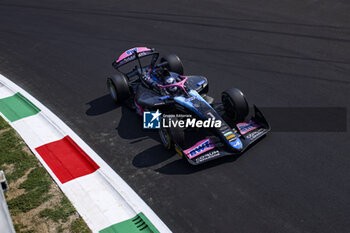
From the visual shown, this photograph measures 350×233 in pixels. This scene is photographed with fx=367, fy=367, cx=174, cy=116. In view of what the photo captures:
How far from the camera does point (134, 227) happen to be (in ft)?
19.2

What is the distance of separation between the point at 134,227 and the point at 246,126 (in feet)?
11.1

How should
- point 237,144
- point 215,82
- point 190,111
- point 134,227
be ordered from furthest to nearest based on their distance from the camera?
point 215,82 < point 190,111 < point 237,144 < point 134,227

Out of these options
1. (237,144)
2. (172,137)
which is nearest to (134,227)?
(172,137)

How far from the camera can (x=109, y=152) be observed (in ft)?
25.7

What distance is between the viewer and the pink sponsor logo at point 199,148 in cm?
717

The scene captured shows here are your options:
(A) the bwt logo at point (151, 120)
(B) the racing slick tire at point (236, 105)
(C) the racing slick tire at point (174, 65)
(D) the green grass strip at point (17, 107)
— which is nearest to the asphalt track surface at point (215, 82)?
(A) the bwt logo at point (151, 120)

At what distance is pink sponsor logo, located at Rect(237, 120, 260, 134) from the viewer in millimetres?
7769

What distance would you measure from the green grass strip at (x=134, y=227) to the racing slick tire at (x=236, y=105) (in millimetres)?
3302

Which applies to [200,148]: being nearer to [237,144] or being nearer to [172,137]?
[172,137]

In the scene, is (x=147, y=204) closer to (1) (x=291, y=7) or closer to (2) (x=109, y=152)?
(2) (x=109, y=152)

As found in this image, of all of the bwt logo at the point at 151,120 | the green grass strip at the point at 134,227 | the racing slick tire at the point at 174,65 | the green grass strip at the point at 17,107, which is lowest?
the green grass strip at the point at 134,227

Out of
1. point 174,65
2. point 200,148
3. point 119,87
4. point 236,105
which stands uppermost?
point 174,65

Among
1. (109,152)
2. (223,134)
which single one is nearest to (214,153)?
(223,134)

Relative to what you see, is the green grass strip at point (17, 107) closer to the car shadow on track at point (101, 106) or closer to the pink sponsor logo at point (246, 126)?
the car shadow on track at point (101, 106)
